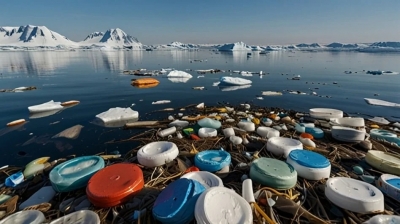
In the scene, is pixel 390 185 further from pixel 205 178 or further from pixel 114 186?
pixel 114 186

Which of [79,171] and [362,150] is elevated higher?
[79,171]

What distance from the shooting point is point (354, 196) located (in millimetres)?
2783

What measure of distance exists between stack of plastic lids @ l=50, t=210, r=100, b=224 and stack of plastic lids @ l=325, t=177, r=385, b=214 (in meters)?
3.13

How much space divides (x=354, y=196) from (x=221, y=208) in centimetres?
191

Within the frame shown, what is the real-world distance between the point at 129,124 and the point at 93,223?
16.4 ft

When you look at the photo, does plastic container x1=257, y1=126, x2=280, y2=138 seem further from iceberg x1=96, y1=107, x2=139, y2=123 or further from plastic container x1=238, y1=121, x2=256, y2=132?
iceberg x1=96, y1=107, x2=139, y2=123

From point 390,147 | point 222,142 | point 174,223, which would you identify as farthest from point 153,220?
point 390,147

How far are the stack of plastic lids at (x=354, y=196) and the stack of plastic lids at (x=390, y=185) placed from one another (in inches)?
16.2

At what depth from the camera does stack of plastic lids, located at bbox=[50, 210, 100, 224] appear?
2479 mm

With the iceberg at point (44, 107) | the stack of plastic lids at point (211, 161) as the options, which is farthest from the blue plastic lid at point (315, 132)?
the iceberg at point (44, 107)

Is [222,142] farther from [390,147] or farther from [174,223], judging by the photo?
[390,147]

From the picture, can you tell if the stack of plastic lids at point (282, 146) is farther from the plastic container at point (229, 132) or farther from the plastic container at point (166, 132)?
the plastic container at point (166, 132)

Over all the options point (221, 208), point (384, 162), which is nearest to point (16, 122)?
point (221, 208)

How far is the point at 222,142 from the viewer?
211 inches
